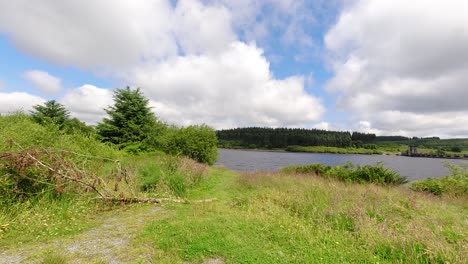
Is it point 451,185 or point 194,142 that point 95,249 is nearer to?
point 451,185

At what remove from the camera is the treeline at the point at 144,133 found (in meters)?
18.9

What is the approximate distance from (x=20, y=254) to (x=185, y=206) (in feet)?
12.7

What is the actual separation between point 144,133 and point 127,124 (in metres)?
1.78

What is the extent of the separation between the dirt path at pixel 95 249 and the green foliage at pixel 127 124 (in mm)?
17339

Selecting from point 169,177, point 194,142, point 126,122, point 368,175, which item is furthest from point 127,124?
point 368,175

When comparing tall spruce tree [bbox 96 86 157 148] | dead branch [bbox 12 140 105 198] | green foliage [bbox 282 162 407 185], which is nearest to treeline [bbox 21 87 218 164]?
tall spruce tree [bbox 96 86 157 148]

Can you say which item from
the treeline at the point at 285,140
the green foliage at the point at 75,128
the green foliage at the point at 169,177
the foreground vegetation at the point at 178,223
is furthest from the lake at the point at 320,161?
the treeline at the point at 285,140

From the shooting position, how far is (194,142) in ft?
61.7

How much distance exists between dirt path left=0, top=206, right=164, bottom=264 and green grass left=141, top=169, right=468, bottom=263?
0.36m

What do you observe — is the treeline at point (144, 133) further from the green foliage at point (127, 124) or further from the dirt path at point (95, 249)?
the dirt path at point (95, 249)

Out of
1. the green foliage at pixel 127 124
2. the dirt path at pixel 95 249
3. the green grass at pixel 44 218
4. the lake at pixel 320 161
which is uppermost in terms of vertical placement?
the green foliage at pixel 127 124

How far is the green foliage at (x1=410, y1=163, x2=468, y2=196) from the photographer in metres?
10.2

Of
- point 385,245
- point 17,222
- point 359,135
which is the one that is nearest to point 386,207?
point 385,245

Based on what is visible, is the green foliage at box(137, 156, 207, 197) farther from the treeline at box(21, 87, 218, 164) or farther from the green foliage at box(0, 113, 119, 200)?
the treeline at box(21, 87, 218, 164)
